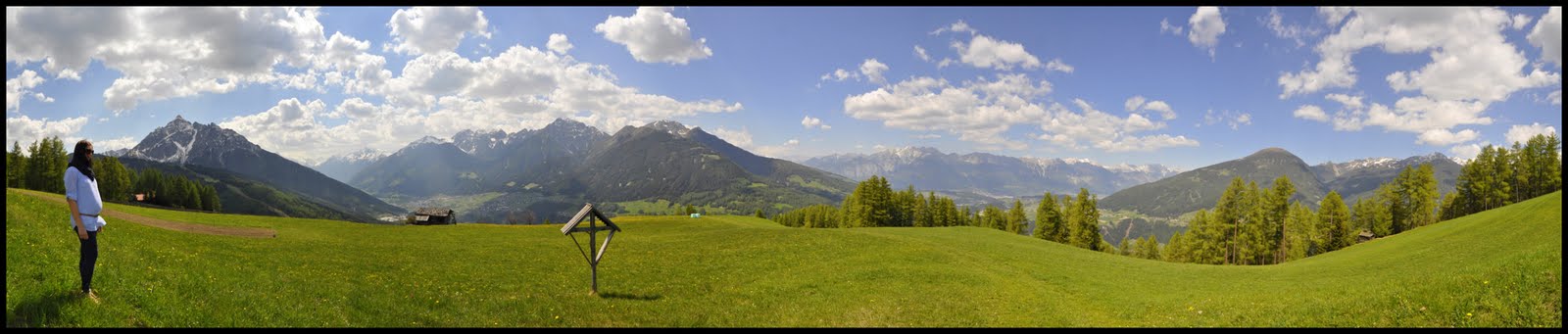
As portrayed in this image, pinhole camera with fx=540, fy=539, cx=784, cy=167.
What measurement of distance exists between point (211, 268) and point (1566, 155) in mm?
36534

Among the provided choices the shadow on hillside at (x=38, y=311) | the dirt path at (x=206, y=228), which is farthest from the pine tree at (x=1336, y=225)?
the dirt path at (x=206, y=228)

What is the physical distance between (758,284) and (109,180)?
129 meters

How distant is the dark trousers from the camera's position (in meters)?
10.8

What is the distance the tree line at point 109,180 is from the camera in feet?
261

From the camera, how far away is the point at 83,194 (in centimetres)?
1071

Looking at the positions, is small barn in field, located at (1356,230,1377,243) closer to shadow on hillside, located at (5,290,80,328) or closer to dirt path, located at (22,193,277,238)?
shadow on hillside, located at (5,290,80,328)

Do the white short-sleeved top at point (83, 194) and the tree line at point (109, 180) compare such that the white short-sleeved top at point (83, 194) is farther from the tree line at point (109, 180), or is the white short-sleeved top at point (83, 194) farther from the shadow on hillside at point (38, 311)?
the tree line at point (109, 180)

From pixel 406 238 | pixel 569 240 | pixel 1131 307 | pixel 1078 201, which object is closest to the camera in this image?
pixel 1131 307

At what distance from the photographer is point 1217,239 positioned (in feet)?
222

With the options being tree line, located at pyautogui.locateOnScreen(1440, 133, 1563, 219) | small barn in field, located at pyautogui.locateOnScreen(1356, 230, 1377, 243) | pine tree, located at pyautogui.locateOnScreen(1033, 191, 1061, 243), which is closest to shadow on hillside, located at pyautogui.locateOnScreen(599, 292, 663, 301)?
pine tree, located at pyautogui.locateOnScreen(1033, 191, 1061, 243)

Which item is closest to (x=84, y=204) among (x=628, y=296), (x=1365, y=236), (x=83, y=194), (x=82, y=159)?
(x=83, y=194)

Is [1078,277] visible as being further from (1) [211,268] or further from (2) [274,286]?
(1) [211,268]

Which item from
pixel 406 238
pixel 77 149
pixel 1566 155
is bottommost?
pixel 406 238
